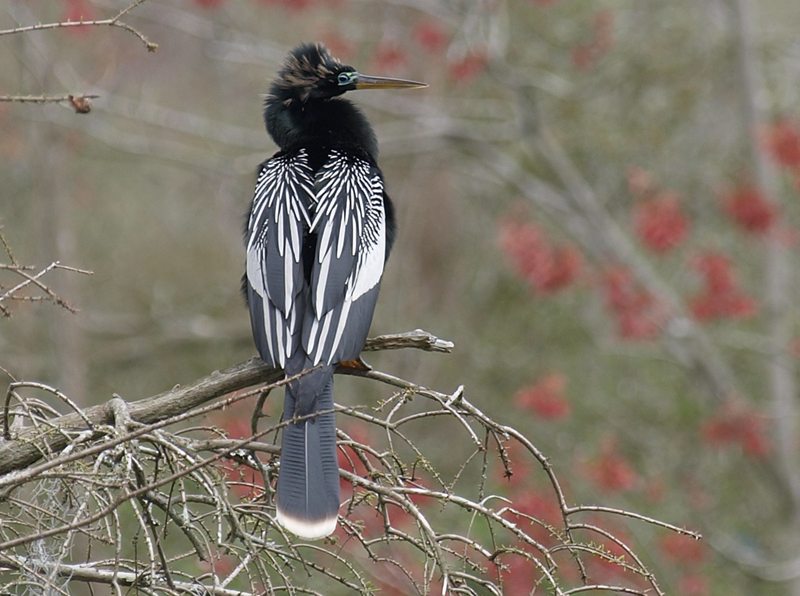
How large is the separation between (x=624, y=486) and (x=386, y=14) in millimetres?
3867

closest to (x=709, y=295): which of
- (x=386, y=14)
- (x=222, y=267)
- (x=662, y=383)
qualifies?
(x=662, y=383)

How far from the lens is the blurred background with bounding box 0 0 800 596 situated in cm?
676

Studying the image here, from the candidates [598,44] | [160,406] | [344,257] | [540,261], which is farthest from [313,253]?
[598,44]

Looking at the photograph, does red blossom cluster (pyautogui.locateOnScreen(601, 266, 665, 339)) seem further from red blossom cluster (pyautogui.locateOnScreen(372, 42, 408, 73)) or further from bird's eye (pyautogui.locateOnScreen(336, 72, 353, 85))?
bird's eye (pyautogui.locateOnScreen(336, 72, 353, 85))

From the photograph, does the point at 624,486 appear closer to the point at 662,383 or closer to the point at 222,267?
the point at 662,383

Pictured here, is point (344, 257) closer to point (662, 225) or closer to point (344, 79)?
point (344, 79)

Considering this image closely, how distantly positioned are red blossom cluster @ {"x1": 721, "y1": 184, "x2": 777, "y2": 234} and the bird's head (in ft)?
12.5

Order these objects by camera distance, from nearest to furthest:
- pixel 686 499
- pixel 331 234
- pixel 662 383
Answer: pixel 331 234
pixel 686 499
pixel 662 383

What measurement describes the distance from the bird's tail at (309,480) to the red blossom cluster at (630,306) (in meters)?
4.33

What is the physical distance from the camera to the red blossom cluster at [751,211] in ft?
22.2

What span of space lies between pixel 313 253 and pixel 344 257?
0.33ft

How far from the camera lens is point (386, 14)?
781 cm

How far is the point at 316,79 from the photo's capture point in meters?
3.74

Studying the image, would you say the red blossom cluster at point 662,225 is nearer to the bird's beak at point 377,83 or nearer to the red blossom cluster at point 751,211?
the red blossom cluster at point 751,211
